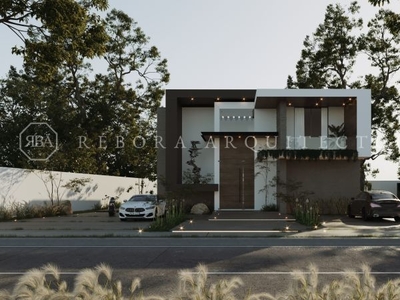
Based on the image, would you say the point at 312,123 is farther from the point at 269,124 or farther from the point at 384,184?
the point at 384,184

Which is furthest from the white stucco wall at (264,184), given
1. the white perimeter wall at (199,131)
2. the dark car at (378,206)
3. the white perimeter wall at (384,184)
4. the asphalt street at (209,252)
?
the white perimeter wall at (384,184)

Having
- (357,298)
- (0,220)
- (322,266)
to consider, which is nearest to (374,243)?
(322,266)

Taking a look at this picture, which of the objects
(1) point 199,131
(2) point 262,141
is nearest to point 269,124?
(2) point 262,141

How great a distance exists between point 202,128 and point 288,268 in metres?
23.3

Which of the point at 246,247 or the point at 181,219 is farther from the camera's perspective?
the point at 181,219

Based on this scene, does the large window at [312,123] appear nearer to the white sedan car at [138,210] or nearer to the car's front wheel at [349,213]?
the car's front wheel at [349,213]

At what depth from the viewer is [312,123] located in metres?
31.6

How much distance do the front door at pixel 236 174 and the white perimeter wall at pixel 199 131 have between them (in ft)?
4.76

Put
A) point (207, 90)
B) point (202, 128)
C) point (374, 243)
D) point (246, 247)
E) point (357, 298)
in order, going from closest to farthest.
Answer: point (357, 298)
point (246, 247)
point (374, 243)
point (207, 90)
point (202, 128)

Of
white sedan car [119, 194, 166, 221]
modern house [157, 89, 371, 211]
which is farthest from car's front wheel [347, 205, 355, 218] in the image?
white sedan car [119, 194, 166, 221]

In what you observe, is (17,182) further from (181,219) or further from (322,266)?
(322,266)

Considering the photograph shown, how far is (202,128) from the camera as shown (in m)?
33.8

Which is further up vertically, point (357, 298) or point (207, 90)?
point (207, 90)

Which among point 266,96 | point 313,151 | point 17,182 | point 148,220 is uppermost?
point 266,96
